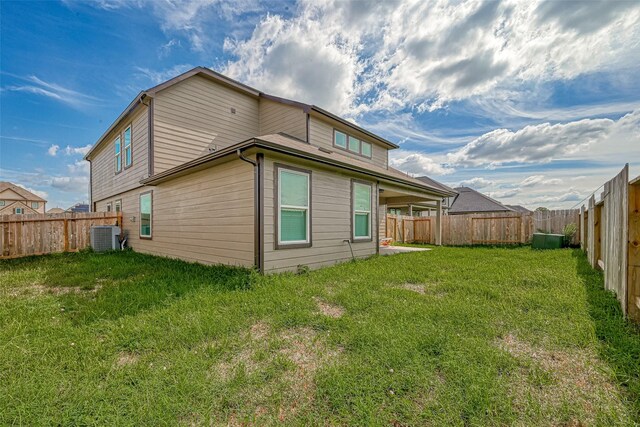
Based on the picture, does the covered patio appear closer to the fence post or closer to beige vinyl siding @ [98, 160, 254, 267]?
the fence post

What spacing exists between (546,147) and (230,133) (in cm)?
1687

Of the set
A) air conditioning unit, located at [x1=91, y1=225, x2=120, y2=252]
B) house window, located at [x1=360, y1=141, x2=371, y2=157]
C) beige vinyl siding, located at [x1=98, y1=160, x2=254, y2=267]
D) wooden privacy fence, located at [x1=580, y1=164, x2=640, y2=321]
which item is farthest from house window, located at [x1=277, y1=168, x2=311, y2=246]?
air conditioning unit, located at [x1=91, y1=225, x2=120, y2=252]

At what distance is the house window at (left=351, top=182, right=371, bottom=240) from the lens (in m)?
7.79

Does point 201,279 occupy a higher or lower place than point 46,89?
lower

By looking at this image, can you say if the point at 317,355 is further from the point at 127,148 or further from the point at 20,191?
the point at 20,191

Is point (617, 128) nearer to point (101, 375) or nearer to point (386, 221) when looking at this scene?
point (386, 221)

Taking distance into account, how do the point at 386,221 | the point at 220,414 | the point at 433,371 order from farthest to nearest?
the point at 386,221 < the point at 433,371 < the point at 220,414

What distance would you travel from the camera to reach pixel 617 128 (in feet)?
22.7

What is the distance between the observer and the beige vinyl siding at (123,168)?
880cm

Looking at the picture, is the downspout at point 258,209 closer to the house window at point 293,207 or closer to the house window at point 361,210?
the house window at point 293,207

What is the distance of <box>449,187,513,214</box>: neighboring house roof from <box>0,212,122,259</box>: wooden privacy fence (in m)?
30.7

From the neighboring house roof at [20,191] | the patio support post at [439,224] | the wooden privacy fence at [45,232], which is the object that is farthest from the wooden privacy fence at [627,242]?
the neighboring house roof at [20,191]

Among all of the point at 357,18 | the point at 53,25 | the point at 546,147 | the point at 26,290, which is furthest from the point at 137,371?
the point at 546,147

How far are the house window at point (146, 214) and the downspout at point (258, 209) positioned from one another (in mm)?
5955
